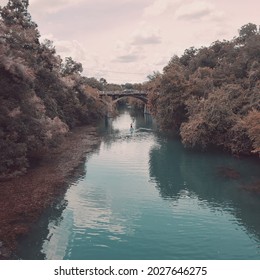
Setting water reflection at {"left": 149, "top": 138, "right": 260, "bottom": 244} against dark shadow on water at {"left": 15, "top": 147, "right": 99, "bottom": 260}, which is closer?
dark shadow on water at {"left": 15, "top": 147, "right": 99, "bottom": 260}

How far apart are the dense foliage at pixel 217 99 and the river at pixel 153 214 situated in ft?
14.1

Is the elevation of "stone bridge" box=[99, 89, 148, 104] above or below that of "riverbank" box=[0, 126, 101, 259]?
above

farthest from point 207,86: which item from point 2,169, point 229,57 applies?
point 2,169

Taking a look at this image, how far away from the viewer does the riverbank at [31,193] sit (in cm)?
2104

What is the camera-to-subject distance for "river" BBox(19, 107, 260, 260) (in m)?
19.7

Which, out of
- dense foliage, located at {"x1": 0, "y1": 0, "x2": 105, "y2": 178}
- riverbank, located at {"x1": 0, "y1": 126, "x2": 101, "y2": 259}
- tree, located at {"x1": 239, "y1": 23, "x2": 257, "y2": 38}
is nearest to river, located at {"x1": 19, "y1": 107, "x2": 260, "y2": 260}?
riverbank, located at {"x1": 0, "y1": 126, "x2": 101, "y2": 259}

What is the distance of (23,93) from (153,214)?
57.9 ft

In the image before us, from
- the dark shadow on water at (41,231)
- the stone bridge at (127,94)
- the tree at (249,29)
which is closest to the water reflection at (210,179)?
the dark shadow on water at (41,231)

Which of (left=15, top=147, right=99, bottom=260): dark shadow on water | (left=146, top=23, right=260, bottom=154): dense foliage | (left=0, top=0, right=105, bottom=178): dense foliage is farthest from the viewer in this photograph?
(left=146, top=23, right=260, bottom=154): dense foliage

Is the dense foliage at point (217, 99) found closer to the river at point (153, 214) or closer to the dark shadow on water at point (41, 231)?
the river at point (153, 214)

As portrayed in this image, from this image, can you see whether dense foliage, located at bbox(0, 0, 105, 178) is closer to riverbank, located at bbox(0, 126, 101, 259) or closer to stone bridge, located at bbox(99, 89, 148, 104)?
riverbank, located at bbox(0, 126, 101, 259)

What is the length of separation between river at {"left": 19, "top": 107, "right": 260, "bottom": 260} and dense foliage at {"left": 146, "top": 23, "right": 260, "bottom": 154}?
4286 millimetres

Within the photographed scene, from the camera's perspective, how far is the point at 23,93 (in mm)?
34750
